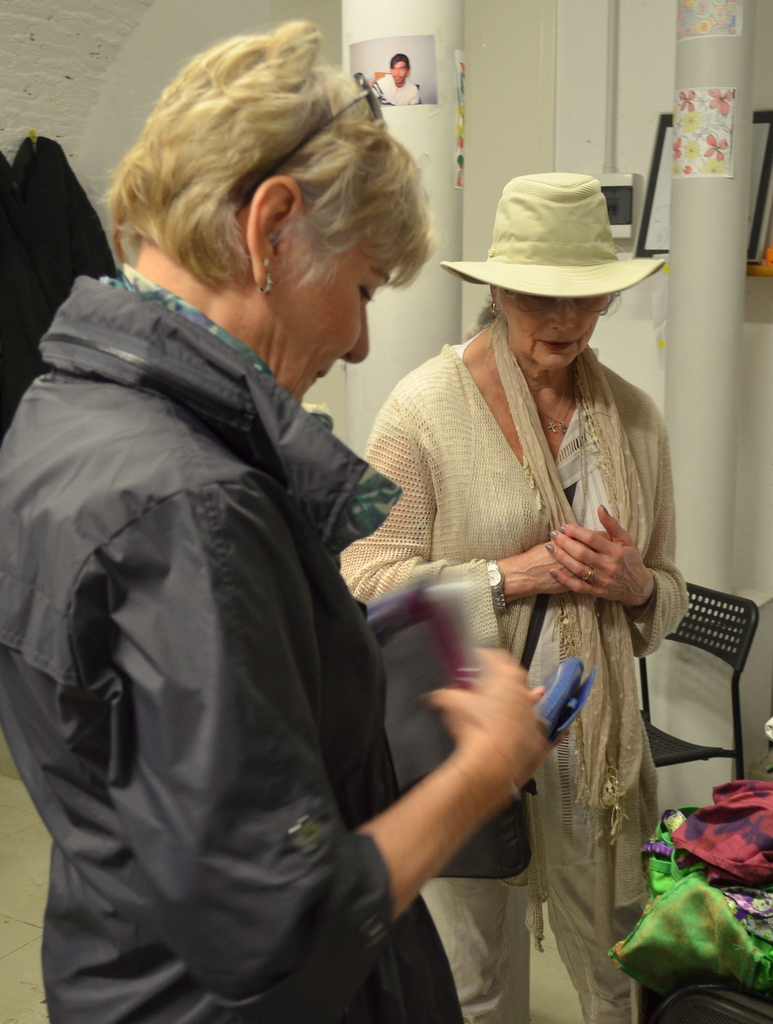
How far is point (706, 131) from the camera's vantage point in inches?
121

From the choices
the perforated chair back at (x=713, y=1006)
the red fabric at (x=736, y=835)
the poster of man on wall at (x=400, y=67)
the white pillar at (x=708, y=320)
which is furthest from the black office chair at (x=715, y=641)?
the poster of man on wall at (x=400, y=67)

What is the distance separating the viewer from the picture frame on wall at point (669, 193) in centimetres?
334

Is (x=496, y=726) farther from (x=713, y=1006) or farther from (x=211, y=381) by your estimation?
(x=713, y=1006)

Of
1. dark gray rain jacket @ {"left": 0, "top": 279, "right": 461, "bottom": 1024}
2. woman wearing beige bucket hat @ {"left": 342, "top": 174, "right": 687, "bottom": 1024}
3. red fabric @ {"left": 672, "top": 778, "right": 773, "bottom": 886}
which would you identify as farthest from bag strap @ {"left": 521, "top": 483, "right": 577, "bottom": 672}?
dark gray rain jacket @ {"left": 0, "top": 279, "right": 461, "bottom": 1024}

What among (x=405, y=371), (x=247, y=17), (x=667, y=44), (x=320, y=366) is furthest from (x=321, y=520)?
(x=247, y=17)

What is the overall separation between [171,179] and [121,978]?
728 millimetres

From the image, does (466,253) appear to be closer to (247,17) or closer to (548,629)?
(247,17)

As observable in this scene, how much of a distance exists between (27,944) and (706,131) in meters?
3.12

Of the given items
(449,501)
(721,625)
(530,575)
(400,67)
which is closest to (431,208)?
(400,67)

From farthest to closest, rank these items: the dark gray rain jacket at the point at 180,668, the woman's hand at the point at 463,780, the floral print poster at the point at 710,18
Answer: the floral print poster at the point at 710,18 < the woman's hand at the point at 463,780 < the dark gray rain jacket at the point at 180,668

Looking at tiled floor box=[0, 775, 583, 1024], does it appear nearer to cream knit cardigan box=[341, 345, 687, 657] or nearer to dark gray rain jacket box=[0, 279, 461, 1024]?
cream knit cardigan box=[341, 345, 687, 657]

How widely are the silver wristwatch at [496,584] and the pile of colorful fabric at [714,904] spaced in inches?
19.8

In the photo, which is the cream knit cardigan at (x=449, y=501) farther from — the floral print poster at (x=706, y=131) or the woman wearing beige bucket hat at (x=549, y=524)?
the floral print poster at (x=706, y=131)

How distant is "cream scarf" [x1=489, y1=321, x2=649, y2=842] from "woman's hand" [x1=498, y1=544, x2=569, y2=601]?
7 centimetres
